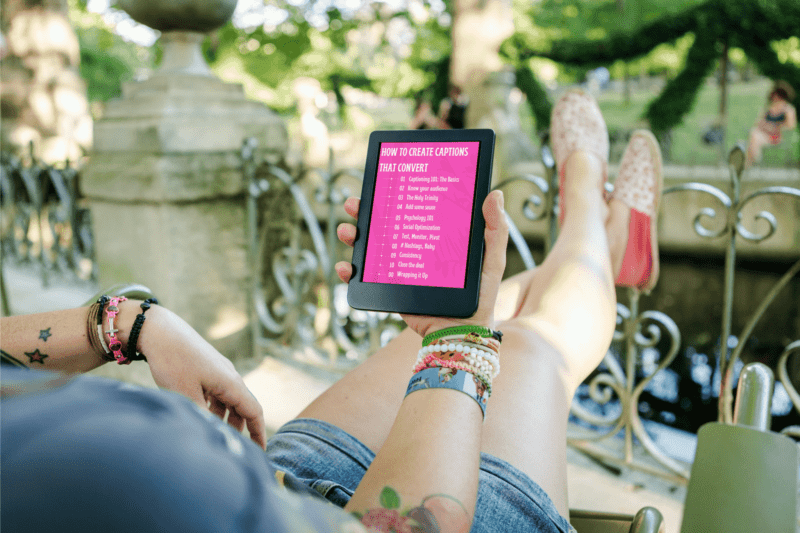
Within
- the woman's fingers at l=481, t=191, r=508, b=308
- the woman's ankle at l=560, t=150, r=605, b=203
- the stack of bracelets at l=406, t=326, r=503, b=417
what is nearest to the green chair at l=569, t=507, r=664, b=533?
the stack of bracelets at l=406, t=326, r=503, b=417

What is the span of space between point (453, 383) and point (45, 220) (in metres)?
4.87

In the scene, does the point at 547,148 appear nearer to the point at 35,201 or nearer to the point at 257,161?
the point at 257,161

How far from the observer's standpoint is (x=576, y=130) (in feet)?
7.70

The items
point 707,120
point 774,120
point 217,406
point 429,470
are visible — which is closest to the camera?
point 429,470

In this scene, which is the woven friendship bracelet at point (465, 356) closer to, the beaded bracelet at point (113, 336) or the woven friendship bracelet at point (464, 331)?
the woven friendship bracelet at point (464, 331)

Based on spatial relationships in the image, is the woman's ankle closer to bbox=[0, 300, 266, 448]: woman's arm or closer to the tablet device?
the tablet device

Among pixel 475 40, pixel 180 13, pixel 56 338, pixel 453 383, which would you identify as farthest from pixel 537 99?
pixel 56 338

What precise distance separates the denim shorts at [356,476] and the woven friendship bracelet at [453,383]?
16 centimetres

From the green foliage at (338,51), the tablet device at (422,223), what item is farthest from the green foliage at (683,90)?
the tablet device at (422,223)

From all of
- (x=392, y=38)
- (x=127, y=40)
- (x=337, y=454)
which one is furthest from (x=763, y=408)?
(x=127, y=40)

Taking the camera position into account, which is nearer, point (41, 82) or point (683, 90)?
point (41, 82)

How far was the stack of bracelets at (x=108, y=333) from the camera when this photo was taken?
3.10 feet

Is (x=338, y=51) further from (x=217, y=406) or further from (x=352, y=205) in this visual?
(x=217, y=406)

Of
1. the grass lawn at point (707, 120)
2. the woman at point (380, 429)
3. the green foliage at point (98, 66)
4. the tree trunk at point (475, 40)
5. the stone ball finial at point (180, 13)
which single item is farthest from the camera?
the green foliage at point (98, 66)
